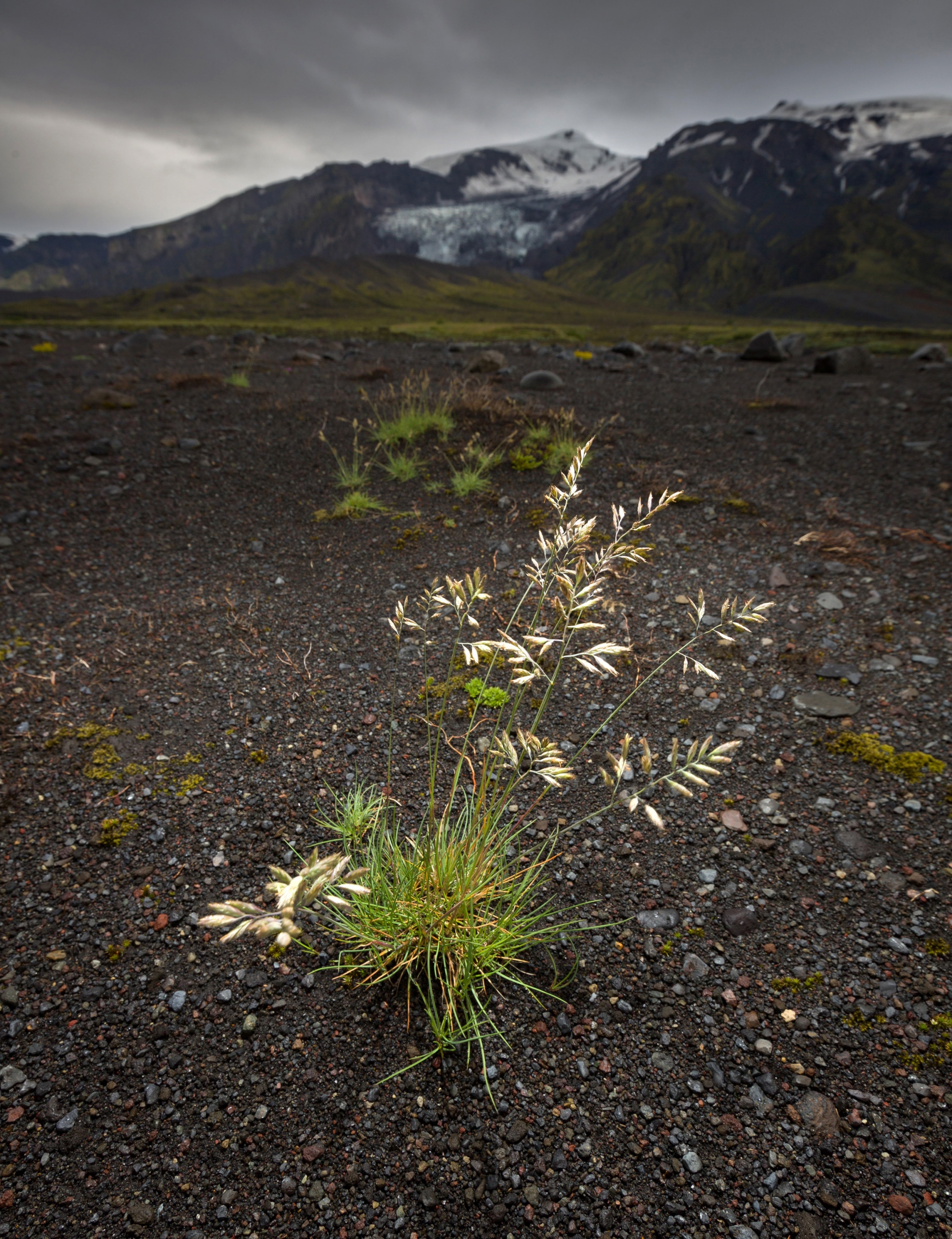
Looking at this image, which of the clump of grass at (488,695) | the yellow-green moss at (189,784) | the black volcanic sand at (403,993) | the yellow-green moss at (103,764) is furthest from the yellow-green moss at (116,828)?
the clump of grass at (488,695)

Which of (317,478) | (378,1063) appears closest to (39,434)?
(317,478)

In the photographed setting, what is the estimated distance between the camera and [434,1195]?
2.31m

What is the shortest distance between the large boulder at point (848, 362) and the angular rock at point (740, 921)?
A: 794 inches

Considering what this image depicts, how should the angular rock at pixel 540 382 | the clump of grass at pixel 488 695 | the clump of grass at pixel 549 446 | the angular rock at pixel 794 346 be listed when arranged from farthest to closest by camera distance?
1. the angular rock at pixel 794 346
2. the angular rock at pixel 540 382
3. the clump of grass at pixel 549 446
4. the clump of grass at pixel 488 695

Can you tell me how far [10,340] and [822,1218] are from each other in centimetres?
3443

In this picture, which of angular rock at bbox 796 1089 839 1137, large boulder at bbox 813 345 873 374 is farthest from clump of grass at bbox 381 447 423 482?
large boulder at bbox 813 345 873 374

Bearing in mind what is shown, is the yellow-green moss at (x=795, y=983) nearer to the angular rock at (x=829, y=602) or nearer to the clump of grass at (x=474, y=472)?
the angular rock at (x=829, y=602)

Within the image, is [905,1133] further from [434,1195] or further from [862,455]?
[862,455]

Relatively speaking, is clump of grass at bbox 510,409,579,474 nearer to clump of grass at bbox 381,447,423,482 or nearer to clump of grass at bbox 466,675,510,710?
clump of grass at bbox 381,447,423,482

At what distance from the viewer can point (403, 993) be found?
301cm

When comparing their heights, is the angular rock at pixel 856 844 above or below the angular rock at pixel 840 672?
below

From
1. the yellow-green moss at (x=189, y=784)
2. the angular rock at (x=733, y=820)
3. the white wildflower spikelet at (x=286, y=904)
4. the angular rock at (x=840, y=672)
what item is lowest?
the angular rock at (x=733, y=820)

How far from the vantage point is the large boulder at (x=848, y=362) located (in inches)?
703

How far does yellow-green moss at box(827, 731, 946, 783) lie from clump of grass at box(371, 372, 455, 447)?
800 cm
